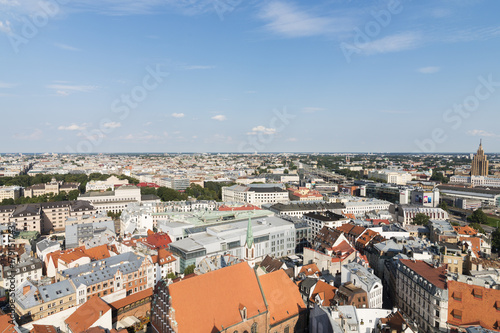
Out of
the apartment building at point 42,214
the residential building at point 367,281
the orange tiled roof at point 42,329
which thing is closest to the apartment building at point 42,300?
the orange tiled roof at point 42,329

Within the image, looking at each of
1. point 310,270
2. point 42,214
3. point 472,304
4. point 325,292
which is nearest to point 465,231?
point 472,304

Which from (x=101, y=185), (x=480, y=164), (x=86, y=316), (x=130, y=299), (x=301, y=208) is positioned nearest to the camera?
(x=86, y=316)

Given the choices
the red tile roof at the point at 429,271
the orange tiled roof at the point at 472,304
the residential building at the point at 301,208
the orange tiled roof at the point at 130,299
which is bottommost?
the orange tiled roof at the point at 130,299

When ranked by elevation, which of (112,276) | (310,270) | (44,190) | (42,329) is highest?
(44,190)

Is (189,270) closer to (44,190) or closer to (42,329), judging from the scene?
(42,329)

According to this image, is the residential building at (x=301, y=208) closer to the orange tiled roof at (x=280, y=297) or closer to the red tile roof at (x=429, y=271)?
the red tile roof at (x=429, y=271)

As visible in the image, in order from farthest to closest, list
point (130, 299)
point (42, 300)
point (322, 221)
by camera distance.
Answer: point (322, 221), point (130, 299), point (42, 300)

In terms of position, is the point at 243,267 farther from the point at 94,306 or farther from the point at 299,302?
the point at 94,306

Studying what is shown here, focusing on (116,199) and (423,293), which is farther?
(116,199)

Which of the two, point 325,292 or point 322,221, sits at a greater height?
point 322,221
